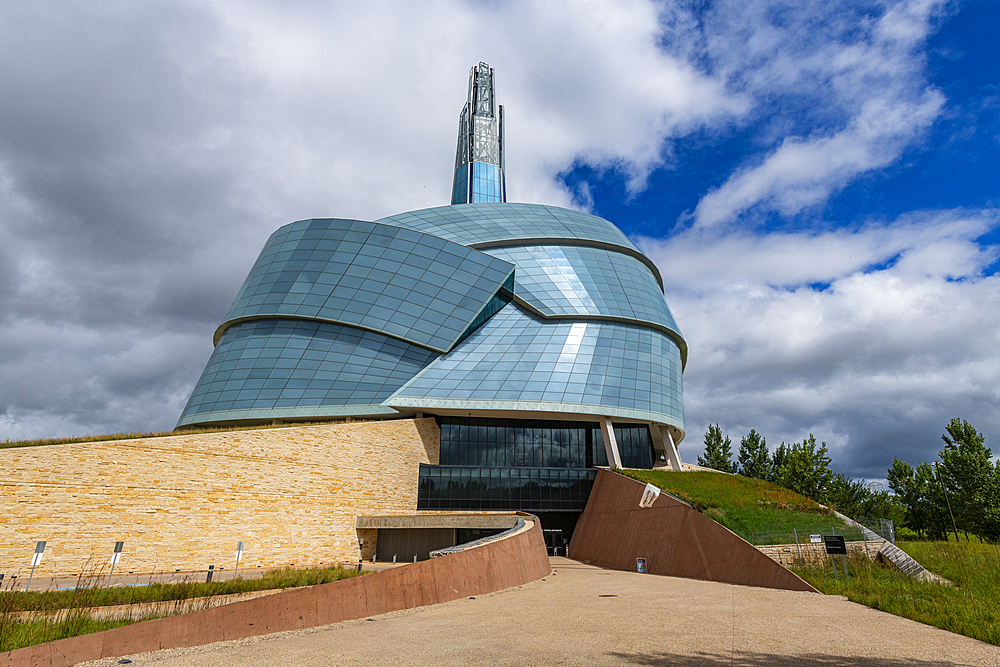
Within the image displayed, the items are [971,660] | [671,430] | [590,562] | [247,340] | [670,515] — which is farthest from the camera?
[671,430]

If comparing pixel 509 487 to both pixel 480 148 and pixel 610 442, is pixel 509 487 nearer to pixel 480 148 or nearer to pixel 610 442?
pixel 610 442

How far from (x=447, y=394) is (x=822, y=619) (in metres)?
27.5

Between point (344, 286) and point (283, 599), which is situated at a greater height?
point (344, 286)

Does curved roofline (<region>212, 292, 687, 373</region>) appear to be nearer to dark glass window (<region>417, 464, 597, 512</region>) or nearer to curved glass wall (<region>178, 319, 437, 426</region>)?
curved glass wall (<region>178, 319, 437, 426</region>)

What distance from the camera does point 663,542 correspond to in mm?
23328

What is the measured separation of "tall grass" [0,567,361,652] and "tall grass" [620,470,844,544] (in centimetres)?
1671

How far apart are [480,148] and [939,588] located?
207 ft

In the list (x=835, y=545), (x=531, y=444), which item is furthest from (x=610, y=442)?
(x=835, y=545)

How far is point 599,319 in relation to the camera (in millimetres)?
41625

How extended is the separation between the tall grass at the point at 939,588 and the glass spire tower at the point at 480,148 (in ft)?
175

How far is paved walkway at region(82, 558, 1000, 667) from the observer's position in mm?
7391

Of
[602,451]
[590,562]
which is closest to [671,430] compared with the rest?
[602,451]

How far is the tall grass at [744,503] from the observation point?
25344mm

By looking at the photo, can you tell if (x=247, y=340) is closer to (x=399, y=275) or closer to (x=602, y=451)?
(x=399, y=275)
